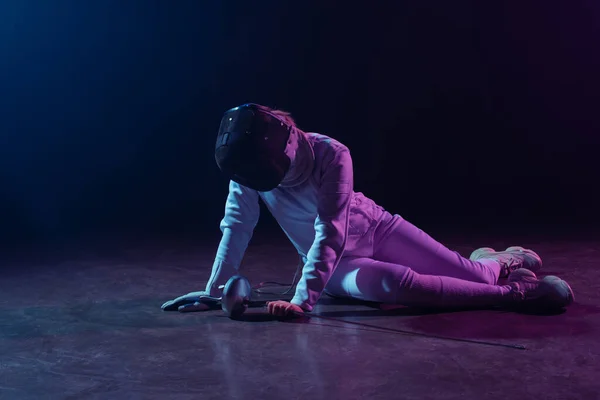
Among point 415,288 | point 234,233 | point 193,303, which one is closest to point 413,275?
point 415,288

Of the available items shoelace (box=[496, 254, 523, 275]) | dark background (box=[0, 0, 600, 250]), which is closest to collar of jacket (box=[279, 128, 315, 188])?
shoelace (box=[496, 254, 523, 275])

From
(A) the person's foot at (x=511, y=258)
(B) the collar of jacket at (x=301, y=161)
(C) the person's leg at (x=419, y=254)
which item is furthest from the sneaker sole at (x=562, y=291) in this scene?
(B) the collar of jacket at (x=301, y=161)

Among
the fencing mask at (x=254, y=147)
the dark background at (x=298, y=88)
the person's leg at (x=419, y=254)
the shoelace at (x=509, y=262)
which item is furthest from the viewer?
the dark background at (x=298, y=88)

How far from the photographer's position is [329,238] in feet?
7.95

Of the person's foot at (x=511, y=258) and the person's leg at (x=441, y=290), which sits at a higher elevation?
the person's foot at (x=511, y=258)

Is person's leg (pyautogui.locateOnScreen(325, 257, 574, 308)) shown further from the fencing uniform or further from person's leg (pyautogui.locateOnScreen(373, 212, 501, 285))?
person's leg (pyautogui.locateOnScreen(373, 212, 501, 285))

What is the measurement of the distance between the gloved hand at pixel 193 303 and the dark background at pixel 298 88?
3.56 meters

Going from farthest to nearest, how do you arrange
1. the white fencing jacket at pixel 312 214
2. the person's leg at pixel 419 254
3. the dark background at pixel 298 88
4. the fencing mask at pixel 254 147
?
the dark background at pixel 298 88
the person's leg at pixel 419 254
the white fencing jacket at pixel 312 214
the fencing mask at pixel 254 147

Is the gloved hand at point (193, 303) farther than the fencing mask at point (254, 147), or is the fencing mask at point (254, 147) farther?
the gloved hand at point (193, 303)

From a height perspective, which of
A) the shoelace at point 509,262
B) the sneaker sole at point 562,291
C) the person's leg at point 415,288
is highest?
the shoelace at point 509,262

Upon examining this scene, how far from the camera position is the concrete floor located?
5.82 feet

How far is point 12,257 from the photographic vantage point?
3957 mm

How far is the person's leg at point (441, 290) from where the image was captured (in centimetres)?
246

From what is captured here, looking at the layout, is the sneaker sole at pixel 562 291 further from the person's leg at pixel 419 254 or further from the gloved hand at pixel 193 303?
the gloved hand at pixel 193 303
